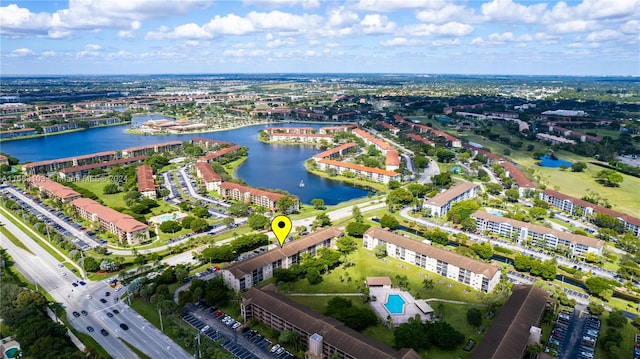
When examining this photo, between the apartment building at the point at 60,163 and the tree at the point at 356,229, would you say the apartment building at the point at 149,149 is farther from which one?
the tree at the point at 356,229

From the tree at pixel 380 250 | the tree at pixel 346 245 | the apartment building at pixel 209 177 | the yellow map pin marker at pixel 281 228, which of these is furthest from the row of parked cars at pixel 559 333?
the apartment building at pixel 209 177

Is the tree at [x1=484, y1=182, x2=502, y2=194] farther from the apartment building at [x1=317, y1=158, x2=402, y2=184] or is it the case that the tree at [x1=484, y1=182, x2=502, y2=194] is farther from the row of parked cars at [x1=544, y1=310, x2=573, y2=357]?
the row of parked cars at [x1=544, y1=310, x2=573, y2=357]

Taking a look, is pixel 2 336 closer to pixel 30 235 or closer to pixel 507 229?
pixel 30 235

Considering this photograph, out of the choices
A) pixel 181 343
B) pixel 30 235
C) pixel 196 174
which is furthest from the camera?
pixel 196 174

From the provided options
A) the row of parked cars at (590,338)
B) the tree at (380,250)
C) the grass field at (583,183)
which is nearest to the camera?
the row of parked cars at (590,338)

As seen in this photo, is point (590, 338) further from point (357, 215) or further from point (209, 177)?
point (209, 177)

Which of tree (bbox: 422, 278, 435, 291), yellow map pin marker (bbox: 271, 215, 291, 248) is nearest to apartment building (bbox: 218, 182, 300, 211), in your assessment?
yellow map pin marker (bbox: 271, 215, 291, 248)

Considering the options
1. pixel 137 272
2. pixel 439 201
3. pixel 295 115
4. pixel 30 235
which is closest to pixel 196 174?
pixel 30 235
